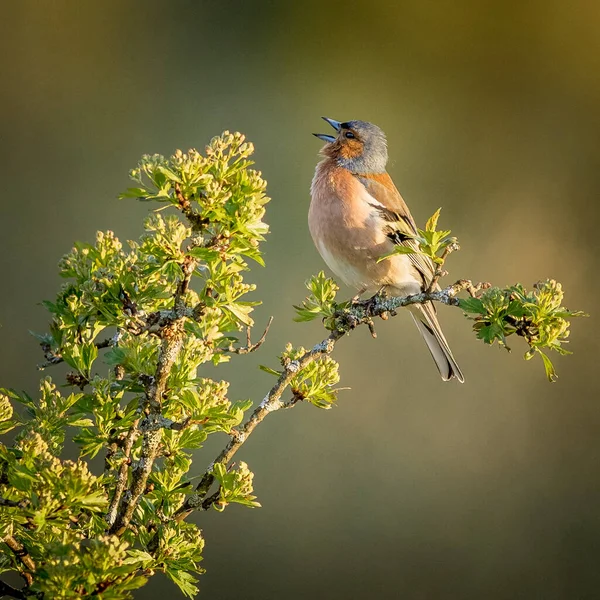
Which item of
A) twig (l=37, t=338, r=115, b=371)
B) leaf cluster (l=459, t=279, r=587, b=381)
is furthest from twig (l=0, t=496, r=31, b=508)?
leaf cluster (l=459, t=279, r=587, b=381)

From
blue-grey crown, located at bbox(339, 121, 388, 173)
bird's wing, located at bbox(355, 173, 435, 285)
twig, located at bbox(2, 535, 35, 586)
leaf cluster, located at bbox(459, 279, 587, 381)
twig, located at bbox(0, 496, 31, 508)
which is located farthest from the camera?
blue-grey crown, located at bbox(339, 121, 388, 173)

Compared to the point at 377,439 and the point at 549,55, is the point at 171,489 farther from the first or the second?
the point at 549,55

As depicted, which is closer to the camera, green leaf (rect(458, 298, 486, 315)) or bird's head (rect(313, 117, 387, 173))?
green leaf (rect(458, 298, 486, 315))

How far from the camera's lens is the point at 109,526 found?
1.72 m

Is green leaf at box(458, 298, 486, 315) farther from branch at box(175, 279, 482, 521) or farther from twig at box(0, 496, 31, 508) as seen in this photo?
twig at box(0, 496, 31, 508)

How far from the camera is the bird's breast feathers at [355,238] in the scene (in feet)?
11.3

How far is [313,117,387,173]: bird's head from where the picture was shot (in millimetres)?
3979

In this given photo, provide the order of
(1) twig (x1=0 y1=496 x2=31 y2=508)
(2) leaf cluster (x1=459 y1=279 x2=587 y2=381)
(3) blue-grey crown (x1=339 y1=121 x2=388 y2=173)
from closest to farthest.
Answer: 1. (1) twig (x1=0 y1=496 x2=31 y2=508)
2. (2) leaf cluster (x1=459 y1=279 x2=587 y2=381)
3. (3) blue-grey crown (x1=339 y1=121 x2=388 y2=173)

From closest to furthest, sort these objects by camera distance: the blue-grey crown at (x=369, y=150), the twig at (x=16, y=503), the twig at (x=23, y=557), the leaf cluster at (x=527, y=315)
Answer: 1. the twig at (x=16, y=503)
2. the twig at (x=23, y=557)
3. the leaf cluster at (x=527, y=315)
4. the blue-grey crown at (x=369, y=150)

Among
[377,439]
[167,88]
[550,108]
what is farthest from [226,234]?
[550,108]

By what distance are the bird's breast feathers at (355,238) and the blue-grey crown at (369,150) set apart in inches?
12.8

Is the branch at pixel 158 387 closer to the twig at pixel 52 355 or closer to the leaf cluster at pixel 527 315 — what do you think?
the twig at pixel 52 355

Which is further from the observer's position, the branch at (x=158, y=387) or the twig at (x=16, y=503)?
the branch at (x=158, y=387)

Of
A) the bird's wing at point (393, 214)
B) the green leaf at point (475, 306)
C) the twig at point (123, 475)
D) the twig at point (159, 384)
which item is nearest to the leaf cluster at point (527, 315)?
the green leaf at point (475, 306)
